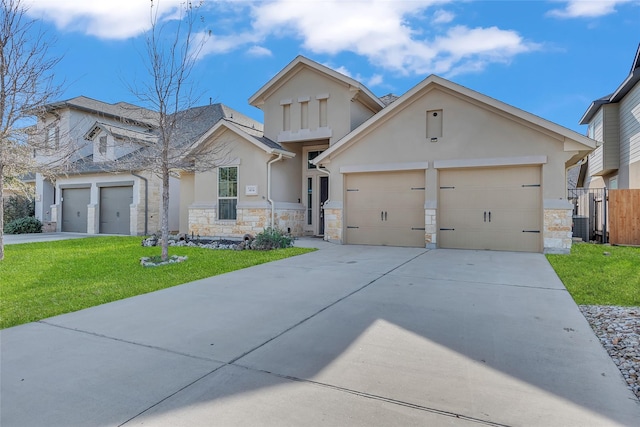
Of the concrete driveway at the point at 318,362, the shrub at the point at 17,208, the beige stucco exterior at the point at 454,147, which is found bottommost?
the concrete driveway at the point at 318,362

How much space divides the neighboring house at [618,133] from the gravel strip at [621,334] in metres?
13.3

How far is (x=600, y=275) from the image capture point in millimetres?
7039

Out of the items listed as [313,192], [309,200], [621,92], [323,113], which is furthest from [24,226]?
[621,92]

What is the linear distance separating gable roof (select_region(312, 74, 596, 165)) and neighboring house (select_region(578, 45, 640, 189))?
740 centimetres

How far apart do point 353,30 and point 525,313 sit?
401 inches

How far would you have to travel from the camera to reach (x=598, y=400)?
261 cm

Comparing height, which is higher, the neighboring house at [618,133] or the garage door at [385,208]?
the neighboring house at [618,133]

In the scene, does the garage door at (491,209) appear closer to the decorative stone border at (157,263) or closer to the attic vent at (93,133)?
the decorative stone border at (157,263)

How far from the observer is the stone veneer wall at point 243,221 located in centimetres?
A: 1363

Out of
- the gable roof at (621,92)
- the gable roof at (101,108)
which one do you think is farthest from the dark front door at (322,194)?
the gable roof at (621,92)

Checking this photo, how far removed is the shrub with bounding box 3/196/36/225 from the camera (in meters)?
20.2

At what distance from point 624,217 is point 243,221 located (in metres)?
13.3

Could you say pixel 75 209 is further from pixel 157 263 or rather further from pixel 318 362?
pixel 318 362

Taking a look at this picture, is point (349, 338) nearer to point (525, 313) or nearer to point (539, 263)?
point (525, 313)
